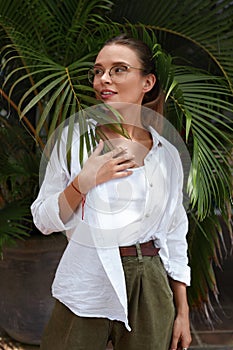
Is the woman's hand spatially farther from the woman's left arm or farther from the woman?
the woman's left arm

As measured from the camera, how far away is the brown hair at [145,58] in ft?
5.01

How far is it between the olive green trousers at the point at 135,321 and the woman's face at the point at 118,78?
40 cm

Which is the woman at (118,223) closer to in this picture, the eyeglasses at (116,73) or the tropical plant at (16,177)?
the eyeglasses at (116,73)

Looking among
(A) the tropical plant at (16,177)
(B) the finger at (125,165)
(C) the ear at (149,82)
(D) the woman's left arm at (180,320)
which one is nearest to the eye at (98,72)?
(C) the ear at (149,82)

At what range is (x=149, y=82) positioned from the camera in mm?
1560

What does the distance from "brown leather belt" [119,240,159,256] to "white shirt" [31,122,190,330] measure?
0.01m

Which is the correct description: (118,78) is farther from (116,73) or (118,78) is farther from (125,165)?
(125,165)

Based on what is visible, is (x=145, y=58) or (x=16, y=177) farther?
(x=16, y=177)

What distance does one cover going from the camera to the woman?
1.43 metres

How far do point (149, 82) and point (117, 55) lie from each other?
0.13 m

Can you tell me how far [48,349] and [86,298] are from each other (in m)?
0.21

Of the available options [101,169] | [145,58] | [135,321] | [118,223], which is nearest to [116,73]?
[145,58]

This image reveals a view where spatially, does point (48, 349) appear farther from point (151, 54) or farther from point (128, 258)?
point (151, 54)

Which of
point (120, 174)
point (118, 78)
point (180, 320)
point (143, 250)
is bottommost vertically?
point (180, 320)
